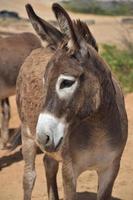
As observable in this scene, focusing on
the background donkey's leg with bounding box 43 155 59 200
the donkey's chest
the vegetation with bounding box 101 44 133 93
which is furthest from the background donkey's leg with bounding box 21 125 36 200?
the vegetation with bounding box 101 44 133 93

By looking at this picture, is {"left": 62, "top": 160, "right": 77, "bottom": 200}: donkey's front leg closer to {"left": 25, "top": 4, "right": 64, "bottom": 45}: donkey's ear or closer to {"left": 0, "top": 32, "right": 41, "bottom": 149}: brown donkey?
{"left": 25, "top": 4, "right": 64, "bottom": 45}: donkey's ear

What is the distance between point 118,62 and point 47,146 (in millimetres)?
7810

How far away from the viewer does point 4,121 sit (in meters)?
8.39

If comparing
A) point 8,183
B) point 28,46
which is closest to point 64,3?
point 28,46

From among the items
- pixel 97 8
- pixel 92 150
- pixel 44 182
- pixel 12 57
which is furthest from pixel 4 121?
pixel 97 8

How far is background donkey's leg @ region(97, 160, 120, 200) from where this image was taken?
186 inches

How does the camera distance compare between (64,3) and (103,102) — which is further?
(64,3)

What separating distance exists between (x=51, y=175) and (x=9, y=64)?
297cm

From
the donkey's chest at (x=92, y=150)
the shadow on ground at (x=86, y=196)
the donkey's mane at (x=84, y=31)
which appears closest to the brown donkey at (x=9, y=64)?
the shadow on ground at (x=86, y=196)

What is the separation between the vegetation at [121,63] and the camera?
34.6 feet

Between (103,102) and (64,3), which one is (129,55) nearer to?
(103,102)

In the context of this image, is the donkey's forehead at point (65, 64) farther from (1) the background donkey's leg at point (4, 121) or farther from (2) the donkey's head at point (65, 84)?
(1) the background donkey's leg at point (4, 121)

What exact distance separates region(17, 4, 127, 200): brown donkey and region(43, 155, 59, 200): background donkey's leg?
0.48 meters

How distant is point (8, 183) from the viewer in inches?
261
